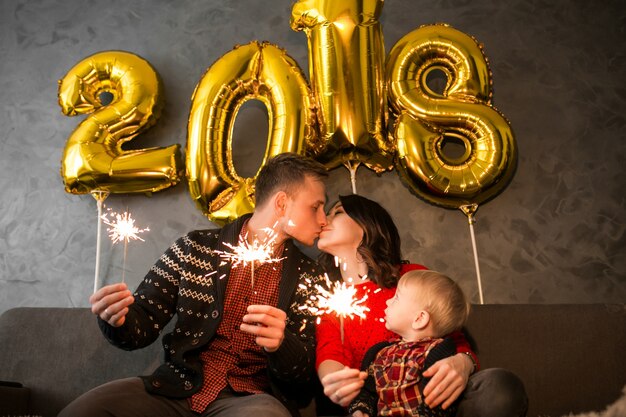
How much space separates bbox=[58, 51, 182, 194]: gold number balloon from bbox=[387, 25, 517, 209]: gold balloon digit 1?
0.92 meters

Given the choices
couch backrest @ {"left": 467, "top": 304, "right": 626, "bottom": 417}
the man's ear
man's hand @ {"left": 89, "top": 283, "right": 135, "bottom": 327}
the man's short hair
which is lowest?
couch backrest @ {"left": 467, "top": 304, "right": 626, "bottom": 417}

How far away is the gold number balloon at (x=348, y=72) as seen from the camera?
219cm

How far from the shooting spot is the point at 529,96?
94.9 inches

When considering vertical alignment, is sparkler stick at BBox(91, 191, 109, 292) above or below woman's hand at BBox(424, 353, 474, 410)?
above

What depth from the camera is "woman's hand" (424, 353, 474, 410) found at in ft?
4.66

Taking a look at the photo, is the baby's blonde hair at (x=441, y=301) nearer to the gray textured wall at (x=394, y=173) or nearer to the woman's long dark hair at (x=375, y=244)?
the woman's long dark hair at (x=375, y=244)

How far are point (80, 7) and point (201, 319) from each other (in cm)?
174

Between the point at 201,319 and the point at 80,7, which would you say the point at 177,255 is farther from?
the point at 80,7

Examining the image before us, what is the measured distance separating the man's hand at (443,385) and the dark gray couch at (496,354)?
51 centimetres

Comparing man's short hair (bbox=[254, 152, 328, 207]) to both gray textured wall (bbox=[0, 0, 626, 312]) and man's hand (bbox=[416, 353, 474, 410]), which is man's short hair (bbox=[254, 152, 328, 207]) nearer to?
gray textured wall (bbox=[0, 0, 626, 312])

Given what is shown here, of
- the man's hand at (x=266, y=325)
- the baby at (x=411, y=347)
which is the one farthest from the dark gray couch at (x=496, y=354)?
the man's hand at (x=266, y=325)

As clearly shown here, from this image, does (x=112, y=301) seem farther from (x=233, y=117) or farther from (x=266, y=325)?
(x=233, y=117)

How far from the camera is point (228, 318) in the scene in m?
1.79

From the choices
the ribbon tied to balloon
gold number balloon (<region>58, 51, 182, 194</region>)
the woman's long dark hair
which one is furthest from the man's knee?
gold number balloon (<region>58, 51, 182, 194</region>)
